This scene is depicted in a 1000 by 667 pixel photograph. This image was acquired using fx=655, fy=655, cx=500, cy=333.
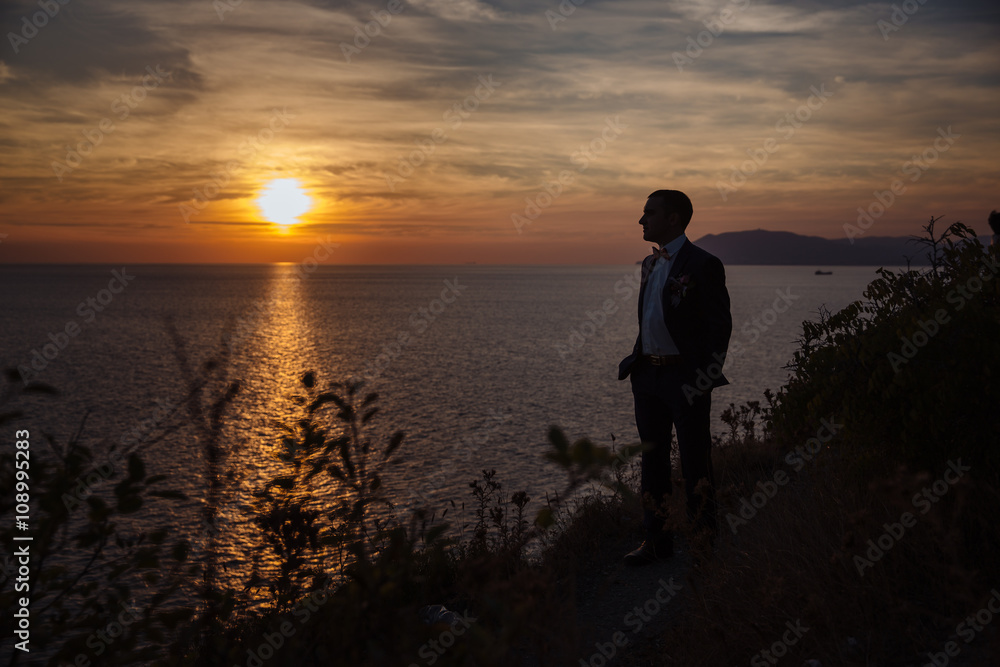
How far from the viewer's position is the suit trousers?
5219 mm

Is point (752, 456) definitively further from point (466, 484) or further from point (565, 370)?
point (565, 370)

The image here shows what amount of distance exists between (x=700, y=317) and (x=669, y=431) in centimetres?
106

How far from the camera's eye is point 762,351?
34.6 meters

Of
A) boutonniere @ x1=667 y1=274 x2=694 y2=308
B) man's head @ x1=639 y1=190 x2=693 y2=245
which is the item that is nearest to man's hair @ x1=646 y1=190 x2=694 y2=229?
man's head @ x1=639 y1=190 x2=693 y2=245

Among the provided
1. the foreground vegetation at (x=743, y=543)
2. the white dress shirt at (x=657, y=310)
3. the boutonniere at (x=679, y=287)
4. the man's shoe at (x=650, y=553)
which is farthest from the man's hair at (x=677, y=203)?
the man's shoe at (x=650, y=553)

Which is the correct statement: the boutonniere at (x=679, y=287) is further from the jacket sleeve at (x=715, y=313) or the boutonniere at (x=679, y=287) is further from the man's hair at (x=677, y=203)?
the man's hair at (x=677, y=203)

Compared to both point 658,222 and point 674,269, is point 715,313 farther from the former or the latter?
point 658,222

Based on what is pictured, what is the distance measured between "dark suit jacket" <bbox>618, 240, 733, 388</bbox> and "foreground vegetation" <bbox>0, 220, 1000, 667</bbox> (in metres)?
0.63

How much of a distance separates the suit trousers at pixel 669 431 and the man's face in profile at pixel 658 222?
1051mm

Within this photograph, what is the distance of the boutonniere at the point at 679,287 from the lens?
17.1ft

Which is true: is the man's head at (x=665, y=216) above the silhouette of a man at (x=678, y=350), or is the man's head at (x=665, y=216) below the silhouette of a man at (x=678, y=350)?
above

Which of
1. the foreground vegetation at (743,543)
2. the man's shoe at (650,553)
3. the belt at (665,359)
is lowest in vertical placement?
the man's shoe at (650,553)

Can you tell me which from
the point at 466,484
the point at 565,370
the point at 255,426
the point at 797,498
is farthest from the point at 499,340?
the point at 797,498

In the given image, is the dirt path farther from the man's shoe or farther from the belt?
the belt
